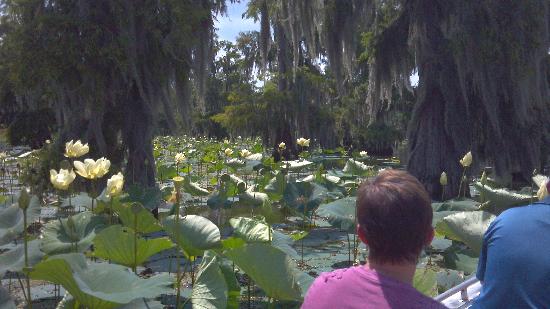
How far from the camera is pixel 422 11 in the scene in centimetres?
782

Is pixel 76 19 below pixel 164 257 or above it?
above

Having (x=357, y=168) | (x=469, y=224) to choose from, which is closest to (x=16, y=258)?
(x=469, y=224)

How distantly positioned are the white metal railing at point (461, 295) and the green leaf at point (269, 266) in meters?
0.47

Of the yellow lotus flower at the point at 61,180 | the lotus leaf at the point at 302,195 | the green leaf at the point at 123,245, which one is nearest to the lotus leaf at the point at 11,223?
the yellow lotus flower at the point at 61,180

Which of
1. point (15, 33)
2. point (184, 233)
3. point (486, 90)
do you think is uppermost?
point (15, 33)

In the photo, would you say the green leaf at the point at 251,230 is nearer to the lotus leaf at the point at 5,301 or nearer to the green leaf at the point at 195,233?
the green leaf at the point at 195,233

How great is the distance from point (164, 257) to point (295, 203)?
3.82ft

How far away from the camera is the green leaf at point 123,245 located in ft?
7.32

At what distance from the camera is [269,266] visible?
204 cm

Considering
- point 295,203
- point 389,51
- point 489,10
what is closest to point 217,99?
point 389,51

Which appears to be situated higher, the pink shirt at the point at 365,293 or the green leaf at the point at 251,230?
the pink shirt at the point at 365,293

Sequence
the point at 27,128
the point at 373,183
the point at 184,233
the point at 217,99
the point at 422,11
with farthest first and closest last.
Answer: the point at 217,99 → the point at 27,128 → the point at 422,11 → the point at 184,233 → the point at 373,183

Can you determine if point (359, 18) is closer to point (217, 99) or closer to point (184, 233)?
point (184, 233)

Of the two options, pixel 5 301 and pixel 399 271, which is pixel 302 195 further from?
pixel 399 271
